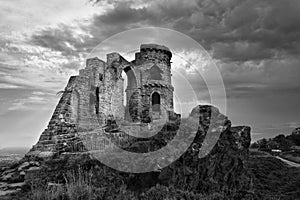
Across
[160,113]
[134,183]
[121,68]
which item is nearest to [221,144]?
[134,183]

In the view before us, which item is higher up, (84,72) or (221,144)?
(84,72)

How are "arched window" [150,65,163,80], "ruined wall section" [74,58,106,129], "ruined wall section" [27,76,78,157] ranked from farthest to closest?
1. "arched window" [150,65,163,80]
2. "ruined wall section" [74,58,106,129]
3. "ruined wall section" [27,76,78,157]

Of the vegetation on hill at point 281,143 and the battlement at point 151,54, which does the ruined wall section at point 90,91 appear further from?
the vegetation on hill at point 281,143

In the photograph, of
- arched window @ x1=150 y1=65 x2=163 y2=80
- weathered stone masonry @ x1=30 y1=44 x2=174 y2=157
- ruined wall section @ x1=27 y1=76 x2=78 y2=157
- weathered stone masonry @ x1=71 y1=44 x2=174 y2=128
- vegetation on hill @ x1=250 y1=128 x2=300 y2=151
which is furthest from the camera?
vegetation on hill @ x1=250 y1=128 x2=300 y2=151

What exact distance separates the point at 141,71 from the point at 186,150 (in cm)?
1534

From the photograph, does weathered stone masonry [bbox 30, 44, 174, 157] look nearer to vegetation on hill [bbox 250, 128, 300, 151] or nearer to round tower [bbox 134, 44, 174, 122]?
round tower [bbox 134, 44, 174, 122]

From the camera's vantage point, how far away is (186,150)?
9508mm

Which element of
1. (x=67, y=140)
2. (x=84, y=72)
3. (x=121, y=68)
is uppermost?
(x=121, y=68)

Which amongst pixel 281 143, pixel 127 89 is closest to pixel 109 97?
pixel 127 89

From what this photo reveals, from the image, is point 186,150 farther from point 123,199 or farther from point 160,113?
point 160,113

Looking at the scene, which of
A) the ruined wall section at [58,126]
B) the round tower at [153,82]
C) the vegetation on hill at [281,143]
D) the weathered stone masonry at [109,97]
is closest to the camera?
the ruined wall section at [58,126]

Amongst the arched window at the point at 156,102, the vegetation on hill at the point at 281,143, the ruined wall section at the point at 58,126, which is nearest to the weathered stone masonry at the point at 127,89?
the arched window at the point at 156,102

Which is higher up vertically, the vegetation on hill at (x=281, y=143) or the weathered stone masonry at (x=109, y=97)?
the weathered stone masonry at (x=109, y=97)

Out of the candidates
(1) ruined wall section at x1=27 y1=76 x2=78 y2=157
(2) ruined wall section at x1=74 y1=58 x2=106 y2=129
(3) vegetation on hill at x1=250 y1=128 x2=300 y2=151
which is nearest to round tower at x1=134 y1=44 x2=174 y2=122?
(2) ruined wall section at x1=74 y1=58 x2=106 y2=129
